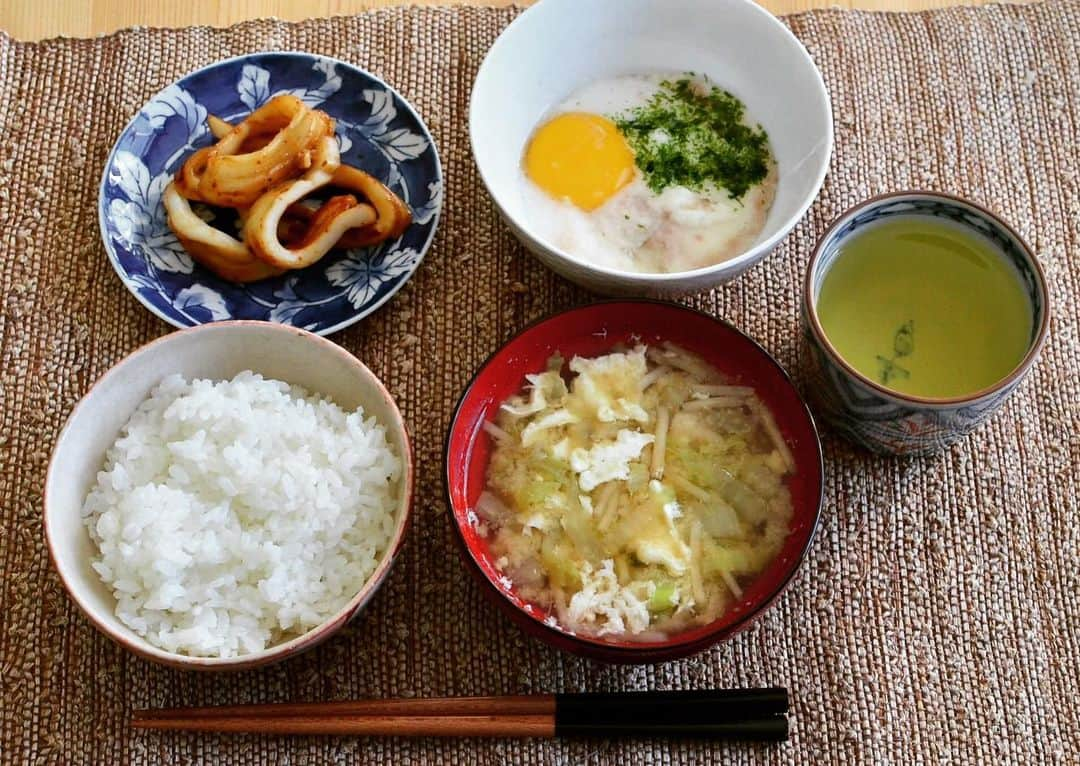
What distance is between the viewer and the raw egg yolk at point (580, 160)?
1.93 meters

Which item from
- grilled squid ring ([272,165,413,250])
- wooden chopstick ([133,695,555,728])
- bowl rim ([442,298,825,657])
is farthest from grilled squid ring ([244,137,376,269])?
wooden chopstick ([133,695,555,728])

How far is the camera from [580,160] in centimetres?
195

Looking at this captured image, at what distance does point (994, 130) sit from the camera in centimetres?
214

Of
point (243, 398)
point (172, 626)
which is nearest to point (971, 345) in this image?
point (243, 398)

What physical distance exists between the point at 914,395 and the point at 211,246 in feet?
3.95

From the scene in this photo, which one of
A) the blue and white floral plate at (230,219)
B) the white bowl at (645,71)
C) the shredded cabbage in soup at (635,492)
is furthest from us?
the blue and white floral plate at (230,219)

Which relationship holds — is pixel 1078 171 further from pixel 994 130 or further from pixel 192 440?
pixel 192 440

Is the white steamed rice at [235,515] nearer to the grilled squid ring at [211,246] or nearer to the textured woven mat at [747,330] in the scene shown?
the textured woven mat at [747,330]

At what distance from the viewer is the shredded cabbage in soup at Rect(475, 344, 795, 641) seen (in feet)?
5.37

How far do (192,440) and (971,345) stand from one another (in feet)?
4.12

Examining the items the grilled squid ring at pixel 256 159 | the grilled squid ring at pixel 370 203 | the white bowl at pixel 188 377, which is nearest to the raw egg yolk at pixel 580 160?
the grilled squid ring at pixel 370 203

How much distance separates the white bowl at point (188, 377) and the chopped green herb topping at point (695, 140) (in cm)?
65

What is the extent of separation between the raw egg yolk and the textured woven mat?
0.15 meters

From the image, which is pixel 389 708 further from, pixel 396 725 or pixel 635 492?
Answer: pixel 635 492
